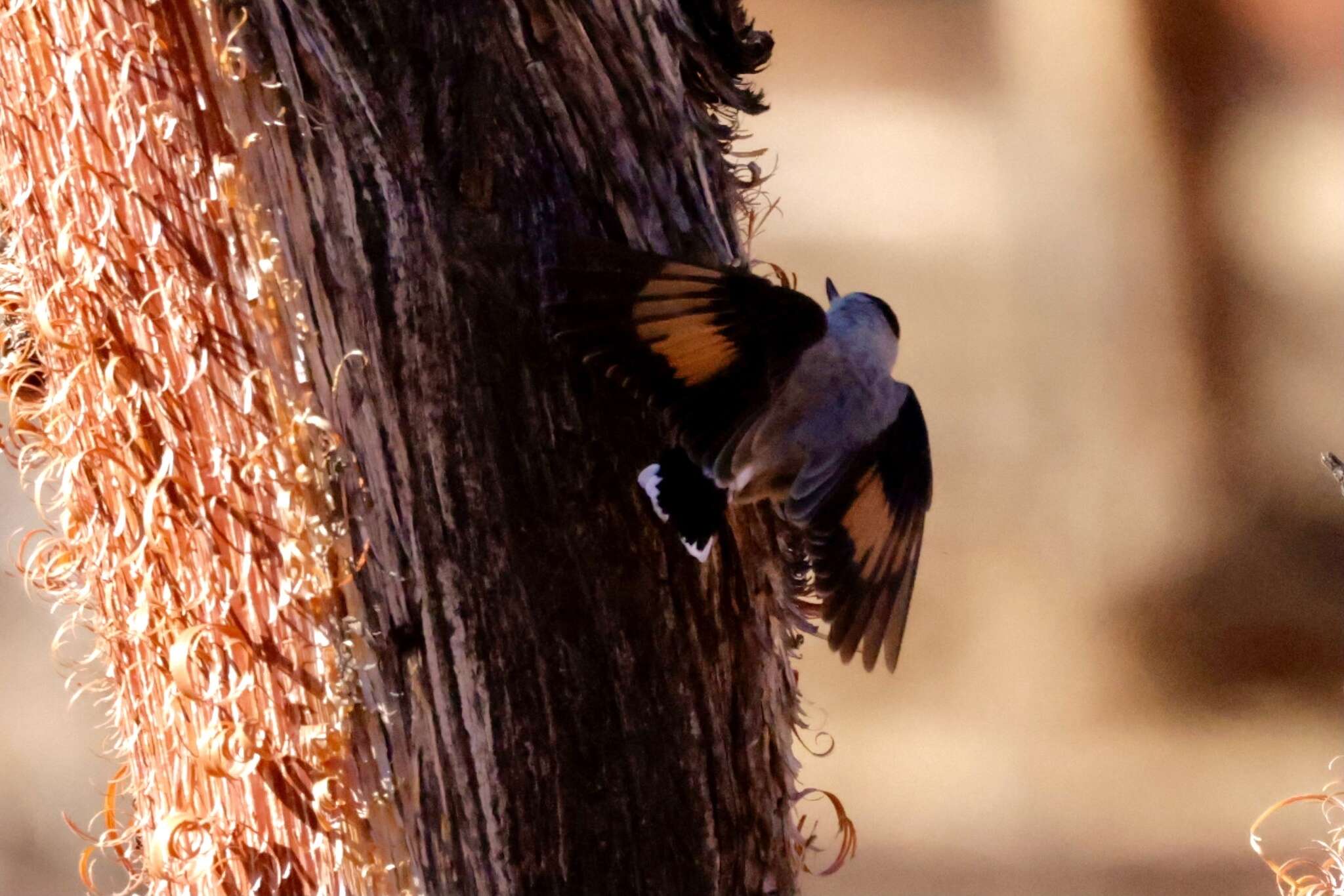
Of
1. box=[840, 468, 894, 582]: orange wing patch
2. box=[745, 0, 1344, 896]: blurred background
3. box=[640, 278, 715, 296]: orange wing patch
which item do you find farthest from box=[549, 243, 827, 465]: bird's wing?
box=[745, 0, 1344, 896]: blurred background

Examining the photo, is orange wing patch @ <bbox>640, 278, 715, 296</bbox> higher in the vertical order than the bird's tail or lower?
higher

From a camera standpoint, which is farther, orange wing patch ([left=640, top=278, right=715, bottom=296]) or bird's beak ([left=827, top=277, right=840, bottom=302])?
bird's beak ([left=827, top=277, right=840, bottom=302])

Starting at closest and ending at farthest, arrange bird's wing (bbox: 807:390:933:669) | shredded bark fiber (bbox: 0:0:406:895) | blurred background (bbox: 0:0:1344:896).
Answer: shredded bark fiber (bbox: 0:0:406:895), bird's wing (bbox: 807:390:933:669), blurred background (bbox: 0:0:1344:896)

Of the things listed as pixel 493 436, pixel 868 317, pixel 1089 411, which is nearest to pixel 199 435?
pixel 493 436

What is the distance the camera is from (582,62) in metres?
0.59

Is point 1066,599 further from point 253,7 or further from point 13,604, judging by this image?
point 13,604

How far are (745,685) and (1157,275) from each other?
1.09 m

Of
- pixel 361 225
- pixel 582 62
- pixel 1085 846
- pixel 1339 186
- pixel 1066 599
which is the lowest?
pixel 1085 846

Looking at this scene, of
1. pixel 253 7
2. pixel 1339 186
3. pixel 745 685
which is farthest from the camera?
pixel 1339 186

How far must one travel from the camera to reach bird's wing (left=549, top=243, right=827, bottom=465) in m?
0.57


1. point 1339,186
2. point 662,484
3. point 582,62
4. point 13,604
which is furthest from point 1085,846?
point 13,604

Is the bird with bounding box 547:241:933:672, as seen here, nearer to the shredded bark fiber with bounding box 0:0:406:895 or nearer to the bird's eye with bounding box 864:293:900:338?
the bird's eye with bounding box 864:293:900:338

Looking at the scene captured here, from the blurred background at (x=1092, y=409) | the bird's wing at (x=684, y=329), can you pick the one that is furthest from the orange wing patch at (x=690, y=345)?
the blurred background at (x=1092, y=409)

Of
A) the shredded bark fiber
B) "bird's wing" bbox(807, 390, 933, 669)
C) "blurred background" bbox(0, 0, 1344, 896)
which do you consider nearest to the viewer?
the shredded bark fiber
